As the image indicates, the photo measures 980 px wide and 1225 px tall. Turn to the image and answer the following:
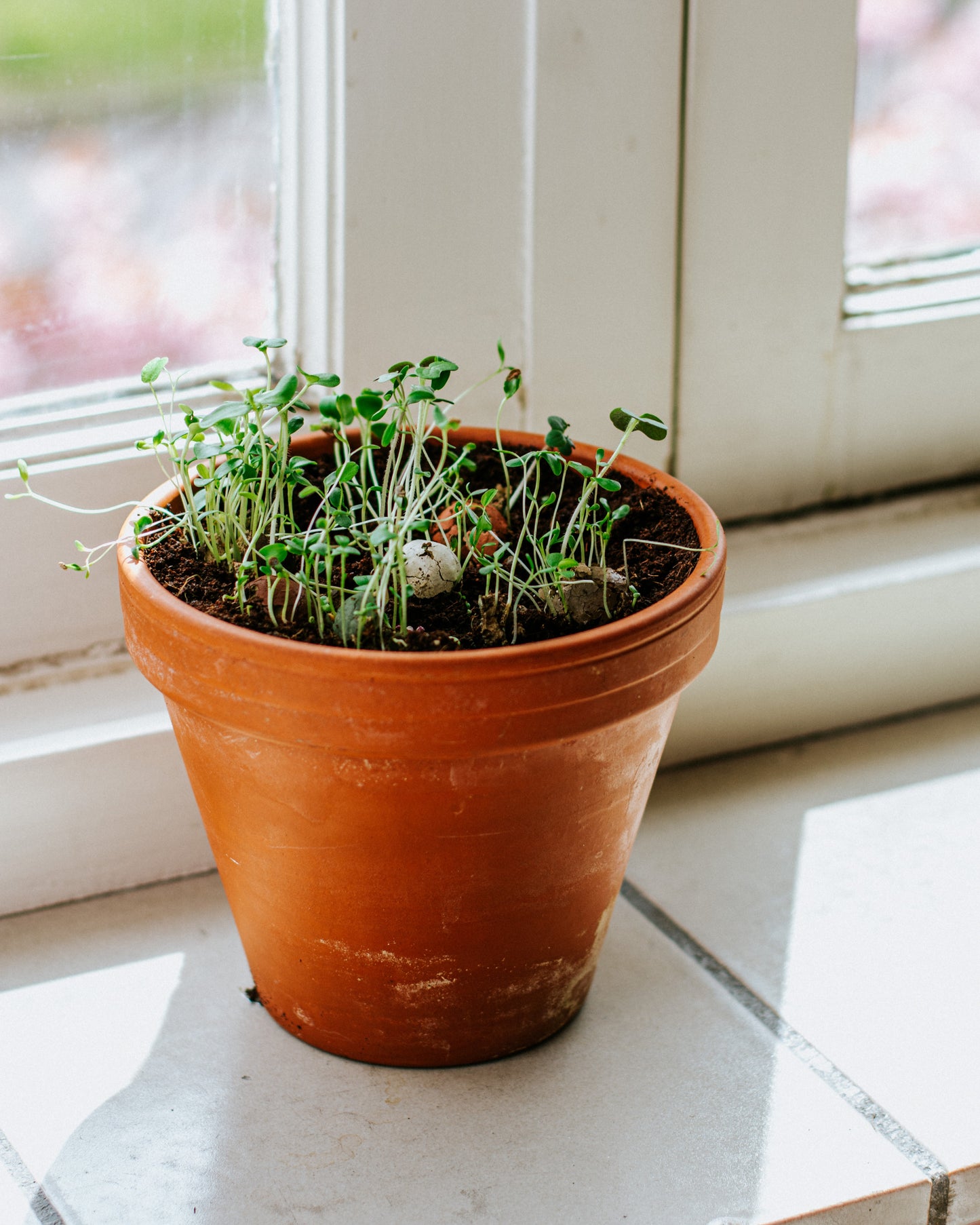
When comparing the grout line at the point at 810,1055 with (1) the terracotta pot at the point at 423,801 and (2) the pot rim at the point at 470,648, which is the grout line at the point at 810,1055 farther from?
(2) the pot rim at the point at 470,648

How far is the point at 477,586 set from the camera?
3.10 ft

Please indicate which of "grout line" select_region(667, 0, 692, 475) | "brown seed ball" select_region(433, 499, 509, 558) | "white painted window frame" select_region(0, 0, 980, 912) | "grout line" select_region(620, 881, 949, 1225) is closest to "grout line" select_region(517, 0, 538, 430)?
"white painted window frame" select_region(0, 0, 980, 912)

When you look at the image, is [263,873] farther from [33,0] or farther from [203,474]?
[33,0]

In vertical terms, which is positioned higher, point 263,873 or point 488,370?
point 488,370

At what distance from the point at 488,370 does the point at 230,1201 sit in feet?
2.41

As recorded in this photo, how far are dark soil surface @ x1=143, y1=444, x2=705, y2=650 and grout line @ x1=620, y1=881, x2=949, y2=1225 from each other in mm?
341

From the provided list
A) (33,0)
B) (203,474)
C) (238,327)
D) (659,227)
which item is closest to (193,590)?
(203,474)

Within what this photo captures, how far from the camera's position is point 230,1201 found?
32.7 inches

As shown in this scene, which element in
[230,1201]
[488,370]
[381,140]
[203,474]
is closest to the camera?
[230,1201]

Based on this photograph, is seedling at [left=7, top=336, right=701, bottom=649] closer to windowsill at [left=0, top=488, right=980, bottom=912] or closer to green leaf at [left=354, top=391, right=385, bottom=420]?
green leaf at [left=354, top=391, right=385, bottom=420]

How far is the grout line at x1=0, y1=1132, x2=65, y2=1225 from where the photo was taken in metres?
0.82

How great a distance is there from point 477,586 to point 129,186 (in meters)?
0.47

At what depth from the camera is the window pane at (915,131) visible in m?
1.31

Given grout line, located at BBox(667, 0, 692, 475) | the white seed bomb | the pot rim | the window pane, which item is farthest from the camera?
the window pane
